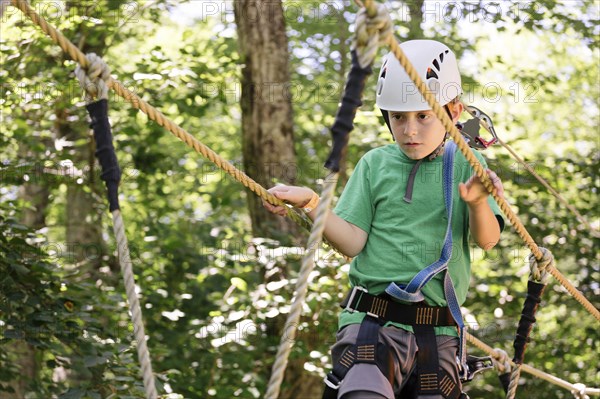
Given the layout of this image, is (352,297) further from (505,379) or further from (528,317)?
(505,379)

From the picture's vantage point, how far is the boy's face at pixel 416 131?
2227 millimetres

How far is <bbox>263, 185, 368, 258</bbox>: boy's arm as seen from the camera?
2.20 meters

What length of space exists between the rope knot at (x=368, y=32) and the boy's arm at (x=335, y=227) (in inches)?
27.5

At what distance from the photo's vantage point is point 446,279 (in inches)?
85.7

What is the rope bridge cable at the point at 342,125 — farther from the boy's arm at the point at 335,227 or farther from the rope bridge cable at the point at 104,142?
the boy's arm at the point at 335,227

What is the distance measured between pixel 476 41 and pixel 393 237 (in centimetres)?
503

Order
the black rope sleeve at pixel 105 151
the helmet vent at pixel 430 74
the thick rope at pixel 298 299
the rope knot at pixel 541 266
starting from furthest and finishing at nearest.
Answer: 1. the rope knot at pixel 541 266
2. the helmet vent at pixel 430 74
3. the black rope sleeve at pixel 105 151
4. the thick rope at pixel 298 299

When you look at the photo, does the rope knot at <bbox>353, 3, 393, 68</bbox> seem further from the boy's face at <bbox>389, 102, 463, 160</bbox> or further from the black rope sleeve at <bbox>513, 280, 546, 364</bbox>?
the black rope sleeve at <bbox>513, 280, 546, 364</bbox>

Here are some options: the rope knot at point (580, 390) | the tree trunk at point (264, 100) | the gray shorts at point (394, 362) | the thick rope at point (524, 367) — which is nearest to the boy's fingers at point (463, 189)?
the gray shorts at point (394, 362)

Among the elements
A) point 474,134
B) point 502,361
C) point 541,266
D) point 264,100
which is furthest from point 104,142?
point 264,100

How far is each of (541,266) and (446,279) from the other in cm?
73

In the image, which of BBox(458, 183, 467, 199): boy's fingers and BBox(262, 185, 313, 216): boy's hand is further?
BBox(262, 185, 313, 216): boy's hand

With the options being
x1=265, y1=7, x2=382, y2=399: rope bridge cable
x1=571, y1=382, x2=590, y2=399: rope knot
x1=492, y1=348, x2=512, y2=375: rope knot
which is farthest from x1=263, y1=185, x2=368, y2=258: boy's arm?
x1=571, y1=382, x2=590, y2=399: rope knot

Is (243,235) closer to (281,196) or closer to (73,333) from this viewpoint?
(73,333)
